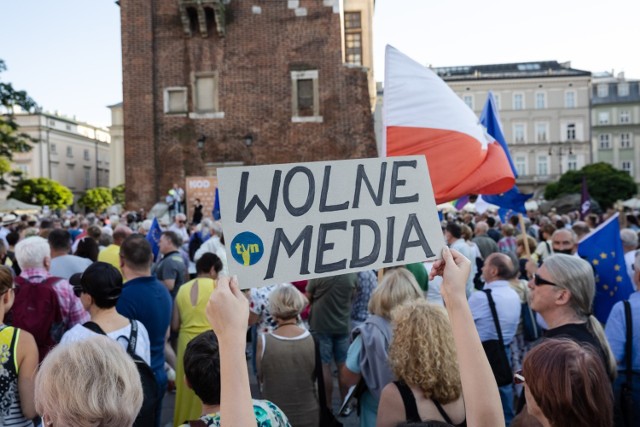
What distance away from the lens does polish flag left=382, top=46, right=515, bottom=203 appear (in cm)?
591

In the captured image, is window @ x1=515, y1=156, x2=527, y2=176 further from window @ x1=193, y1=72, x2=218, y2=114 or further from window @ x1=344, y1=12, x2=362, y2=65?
Result: window @ x1=193, y1=72, x2=218, y2=114

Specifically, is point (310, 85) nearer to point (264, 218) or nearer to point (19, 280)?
point (19, 280)

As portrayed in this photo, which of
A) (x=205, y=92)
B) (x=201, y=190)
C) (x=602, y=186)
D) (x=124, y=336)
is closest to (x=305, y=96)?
(x=205, y=92)

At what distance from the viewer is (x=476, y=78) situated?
6444 cm

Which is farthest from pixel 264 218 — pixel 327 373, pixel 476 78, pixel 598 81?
pixel 598 81

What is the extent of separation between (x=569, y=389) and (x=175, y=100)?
2190 centimetres

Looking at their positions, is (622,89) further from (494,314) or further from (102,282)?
(102,282)

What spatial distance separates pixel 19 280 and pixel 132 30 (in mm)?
19348

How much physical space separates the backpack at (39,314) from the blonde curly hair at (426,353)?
96.8 inches

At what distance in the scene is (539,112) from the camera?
65.7m

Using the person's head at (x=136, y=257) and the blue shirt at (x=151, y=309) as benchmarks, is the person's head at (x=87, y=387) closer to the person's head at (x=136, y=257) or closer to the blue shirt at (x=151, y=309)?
the blue shirt at (x=151, y=309)

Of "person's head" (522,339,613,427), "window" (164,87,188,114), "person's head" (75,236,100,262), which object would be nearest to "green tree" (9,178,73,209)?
"window" (164,87,188,114)

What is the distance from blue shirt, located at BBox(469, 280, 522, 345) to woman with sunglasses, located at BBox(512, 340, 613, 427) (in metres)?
2.35

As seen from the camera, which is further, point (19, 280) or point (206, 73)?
point (206, 73)
